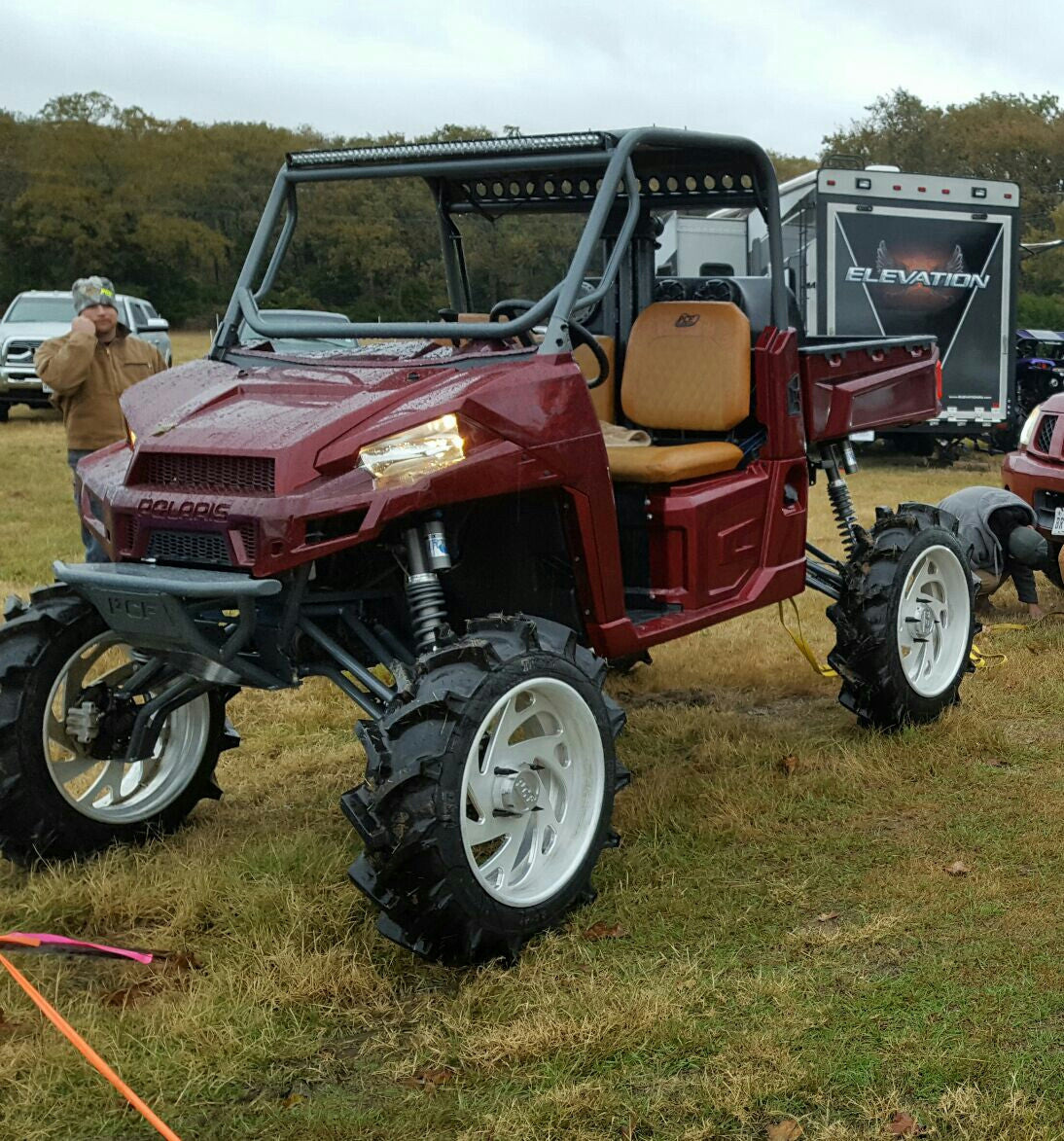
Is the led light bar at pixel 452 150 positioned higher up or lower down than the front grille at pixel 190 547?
higher up

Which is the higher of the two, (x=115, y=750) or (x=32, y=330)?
(x=32, y=330)

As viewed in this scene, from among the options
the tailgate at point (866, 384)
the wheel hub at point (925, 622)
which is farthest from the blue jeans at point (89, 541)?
the wheel hub at point (925, 622)

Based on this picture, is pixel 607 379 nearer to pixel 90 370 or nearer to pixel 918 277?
pixel 90 370

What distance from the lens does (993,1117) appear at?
2934mm

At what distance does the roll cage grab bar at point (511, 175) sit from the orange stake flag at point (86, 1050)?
2077mm

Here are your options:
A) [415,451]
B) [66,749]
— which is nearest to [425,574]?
[415,451]

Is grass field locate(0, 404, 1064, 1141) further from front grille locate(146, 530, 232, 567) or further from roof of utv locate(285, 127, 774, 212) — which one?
roof of utv locate(285, 127, 774, 212)

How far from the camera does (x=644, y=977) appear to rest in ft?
11.8

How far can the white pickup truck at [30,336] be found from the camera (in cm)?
1911

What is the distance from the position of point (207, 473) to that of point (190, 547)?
0.66 ft

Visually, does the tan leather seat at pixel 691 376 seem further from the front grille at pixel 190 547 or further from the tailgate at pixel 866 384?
the front grille at pixel 190 547

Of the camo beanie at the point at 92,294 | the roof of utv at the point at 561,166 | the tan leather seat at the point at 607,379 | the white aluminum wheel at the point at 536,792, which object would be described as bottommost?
the white aluminum wheel at the point at 536,792

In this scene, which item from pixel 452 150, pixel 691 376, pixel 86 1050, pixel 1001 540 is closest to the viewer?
pixel 86 1050

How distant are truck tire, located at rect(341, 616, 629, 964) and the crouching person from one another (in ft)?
14.1
